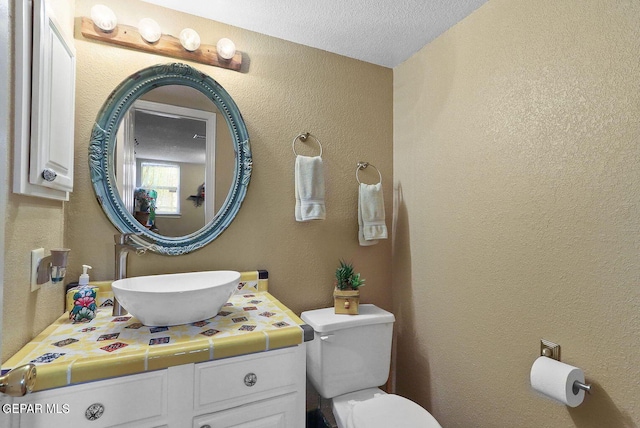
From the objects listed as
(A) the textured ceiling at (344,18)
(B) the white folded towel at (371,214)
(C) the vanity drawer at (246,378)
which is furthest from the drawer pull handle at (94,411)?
(A) the textured ceiling at (344,18)

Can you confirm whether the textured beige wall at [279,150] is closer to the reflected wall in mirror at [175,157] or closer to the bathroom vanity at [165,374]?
the reflected wall in mirror at [175,157]

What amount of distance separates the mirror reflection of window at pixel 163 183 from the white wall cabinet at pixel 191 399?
81 centimetres

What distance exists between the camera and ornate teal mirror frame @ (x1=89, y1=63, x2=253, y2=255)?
4.41 ft

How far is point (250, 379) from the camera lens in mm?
1007

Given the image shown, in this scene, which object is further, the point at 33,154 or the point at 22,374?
the point at 33,154

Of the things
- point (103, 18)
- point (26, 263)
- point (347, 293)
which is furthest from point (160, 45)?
point (347, 293)

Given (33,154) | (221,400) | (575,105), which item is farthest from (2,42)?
(575,105)

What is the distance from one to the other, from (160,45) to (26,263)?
1.07m

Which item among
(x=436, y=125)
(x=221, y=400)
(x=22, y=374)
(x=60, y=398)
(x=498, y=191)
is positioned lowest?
(x=221, y=400)

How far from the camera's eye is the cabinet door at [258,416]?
0.96m

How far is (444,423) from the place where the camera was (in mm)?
1603

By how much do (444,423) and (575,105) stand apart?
1604 mm

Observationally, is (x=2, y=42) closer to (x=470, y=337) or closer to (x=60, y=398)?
(x=60, y=398)

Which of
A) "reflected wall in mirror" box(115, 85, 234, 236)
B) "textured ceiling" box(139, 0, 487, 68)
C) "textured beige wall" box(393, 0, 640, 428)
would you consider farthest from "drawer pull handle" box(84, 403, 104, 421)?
"textured ceiling" box(139, 0, 487, 68)
